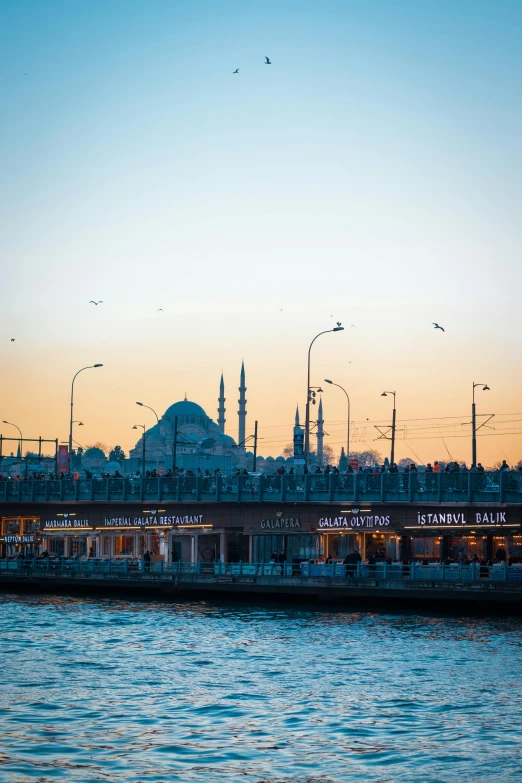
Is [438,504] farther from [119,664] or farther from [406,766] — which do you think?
[406,766]

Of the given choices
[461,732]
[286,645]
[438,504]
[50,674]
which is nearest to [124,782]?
[461,732]

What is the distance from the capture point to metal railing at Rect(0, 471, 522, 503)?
2227 inches

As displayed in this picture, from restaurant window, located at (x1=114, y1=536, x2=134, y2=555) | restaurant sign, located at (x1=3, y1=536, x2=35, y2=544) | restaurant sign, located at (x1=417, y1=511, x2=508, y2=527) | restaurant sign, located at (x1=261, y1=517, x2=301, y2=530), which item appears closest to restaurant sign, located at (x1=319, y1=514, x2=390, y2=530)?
restaurant sign, located at (x1=261, y1=517, x2=301, y2=530)

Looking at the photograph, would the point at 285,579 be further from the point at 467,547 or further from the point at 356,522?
the point at 467,547

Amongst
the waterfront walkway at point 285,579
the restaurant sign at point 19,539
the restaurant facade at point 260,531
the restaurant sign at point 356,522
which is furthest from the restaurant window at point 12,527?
the restaurant sign at point 356,522

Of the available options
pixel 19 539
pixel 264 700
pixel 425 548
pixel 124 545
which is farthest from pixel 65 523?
pixel 264 700

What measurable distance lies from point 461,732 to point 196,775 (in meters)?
7.17

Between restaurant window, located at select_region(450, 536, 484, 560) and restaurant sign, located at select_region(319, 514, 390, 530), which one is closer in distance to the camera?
restaurant window, located at select_region(450, 536, 484, 560)

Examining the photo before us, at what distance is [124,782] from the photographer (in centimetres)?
2284

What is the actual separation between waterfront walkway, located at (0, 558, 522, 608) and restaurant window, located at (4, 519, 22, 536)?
1402 cm

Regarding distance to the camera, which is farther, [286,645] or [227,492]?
[227,492]

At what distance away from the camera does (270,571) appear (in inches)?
2327

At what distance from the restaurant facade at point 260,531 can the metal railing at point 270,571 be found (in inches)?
139

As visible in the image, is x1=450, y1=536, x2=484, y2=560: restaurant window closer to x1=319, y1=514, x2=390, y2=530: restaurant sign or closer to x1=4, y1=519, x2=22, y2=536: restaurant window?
x1=319, y1=514, x2=390, y2=530: restaurant sign
